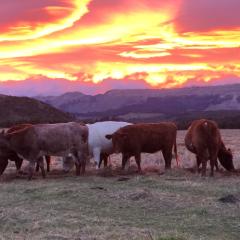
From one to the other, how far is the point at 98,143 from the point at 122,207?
8908 mm

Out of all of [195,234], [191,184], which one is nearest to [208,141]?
[191,184]

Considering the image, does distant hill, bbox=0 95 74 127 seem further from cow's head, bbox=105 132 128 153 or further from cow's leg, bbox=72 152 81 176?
cow's leg, bbox=72 152 81 176

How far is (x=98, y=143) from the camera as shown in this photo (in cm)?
2222

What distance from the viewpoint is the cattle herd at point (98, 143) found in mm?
19391

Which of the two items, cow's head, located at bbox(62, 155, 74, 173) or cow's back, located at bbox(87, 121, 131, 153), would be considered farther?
cow's back, located at bbox(87, 121, 131, 153)

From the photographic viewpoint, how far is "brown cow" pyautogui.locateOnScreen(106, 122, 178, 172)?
67.4 feet

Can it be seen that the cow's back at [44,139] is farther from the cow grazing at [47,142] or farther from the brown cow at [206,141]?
the brown cow at [206,141]

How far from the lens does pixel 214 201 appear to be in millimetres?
13828

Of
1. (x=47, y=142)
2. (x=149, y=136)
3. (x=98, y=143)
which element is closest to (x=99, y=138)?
(x=98, y=143)

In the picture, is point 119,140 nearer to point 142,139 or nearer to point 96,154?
point 142,139

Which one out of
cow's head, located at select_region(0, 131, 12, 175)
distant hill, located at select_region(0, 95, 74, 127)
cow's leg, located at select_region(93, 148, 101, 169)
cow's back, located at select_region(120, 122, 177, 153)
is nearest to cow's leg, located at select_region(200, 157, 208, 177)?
cow's back, located at select_region(120, 122, 177, 153)

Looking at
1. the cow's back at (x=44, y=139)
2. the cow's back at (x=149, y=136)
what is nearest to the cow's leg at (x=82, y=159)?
the cow's back at (x=44, y=139)

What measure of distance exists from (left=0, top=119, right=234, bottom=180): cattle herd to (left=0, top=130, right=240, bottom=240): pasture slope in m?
0.88

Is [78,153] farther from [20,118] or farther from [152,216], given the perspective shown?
[20,118]
